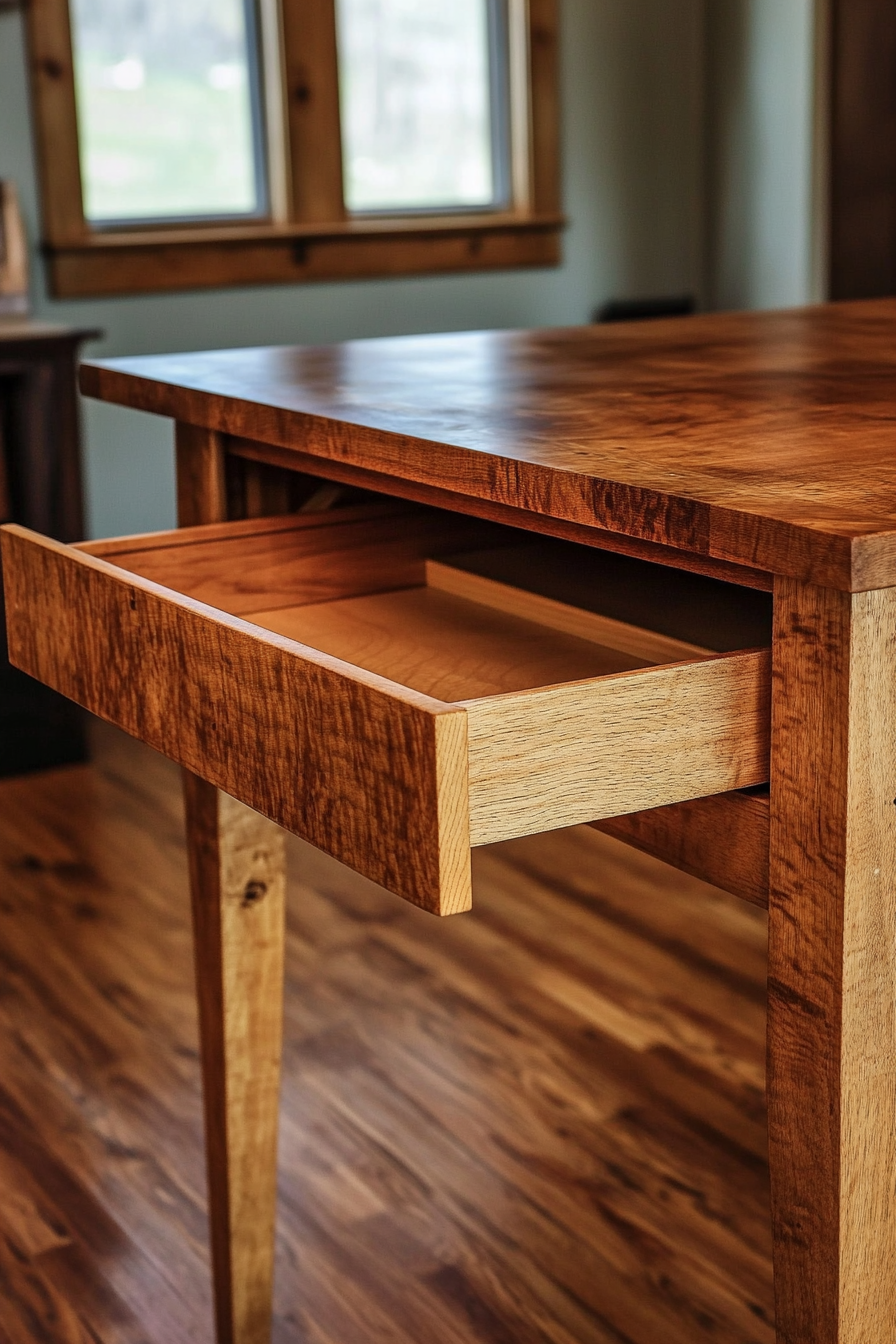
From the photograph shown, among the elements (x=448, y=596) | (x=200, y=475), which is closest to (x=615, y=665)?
(x=448, y=596)

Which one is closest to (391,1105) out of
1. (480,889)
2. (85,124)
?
(480,889)

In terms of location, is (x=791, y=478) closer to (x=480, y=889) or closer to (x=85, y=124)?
(x=480, y=889)

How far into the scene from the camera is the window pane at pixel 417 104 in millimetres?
3580

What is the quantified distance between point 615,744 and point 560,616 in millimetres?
309

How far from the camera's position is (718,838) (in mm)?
769

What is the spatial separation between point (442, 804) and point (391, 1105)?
110 cm

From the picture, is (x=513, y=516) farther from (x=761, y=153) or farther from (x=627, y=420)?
(x=761, y=153)

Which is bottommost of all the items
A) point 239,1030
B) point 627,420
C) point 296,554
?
point 239,1030

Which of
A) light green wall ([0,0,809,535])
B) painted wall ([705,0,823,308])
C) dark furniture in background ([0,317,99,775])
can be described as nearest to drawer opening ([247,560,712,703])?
dark furniture in background ([0,317,99,775])

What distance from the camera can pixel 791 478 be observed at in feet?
2.38

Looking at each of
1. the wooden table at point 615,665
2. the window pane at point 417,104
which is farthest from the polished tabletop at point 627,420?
the window pane at point 417,104

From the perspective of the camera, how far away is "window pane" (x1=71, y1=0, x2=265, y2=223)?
331 centimetres

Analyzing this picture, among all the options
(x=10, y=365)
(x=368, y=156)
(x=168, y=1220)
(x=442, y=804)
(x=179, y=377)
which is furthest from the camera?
(x=368, y=156)

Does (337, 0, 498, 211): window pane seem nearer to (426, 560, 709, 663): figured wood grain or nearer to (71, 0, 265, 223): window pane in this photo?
(71, 0, 265, 223): window pane
